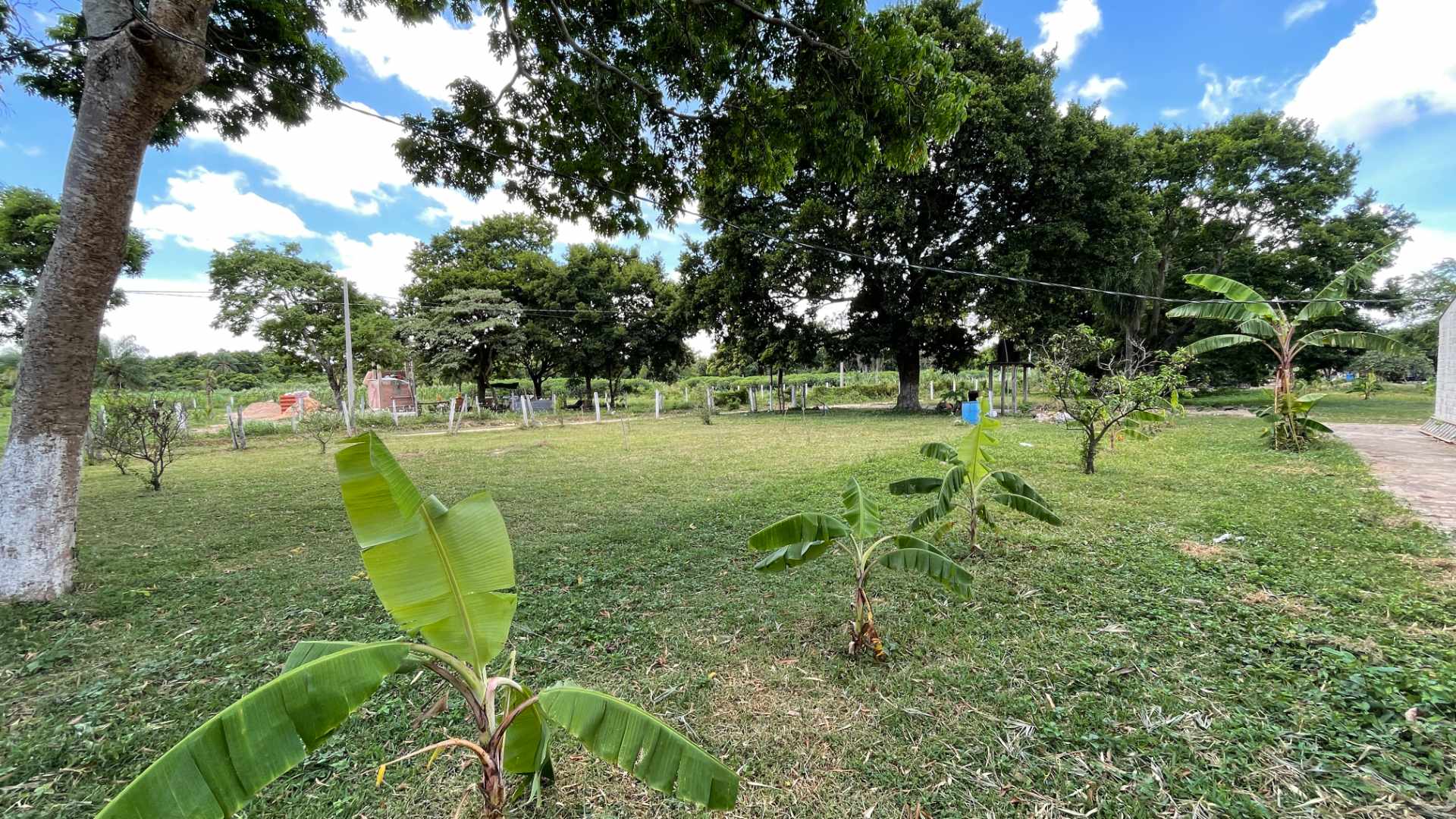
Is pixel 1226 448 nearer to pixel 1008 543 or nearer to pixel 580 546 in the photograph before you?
pixel 1008 543

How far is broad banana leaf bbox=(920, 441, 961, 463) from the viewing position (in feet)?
12.9

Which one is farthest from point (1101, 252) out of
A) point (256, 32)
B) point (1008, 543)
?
point (256, 32)

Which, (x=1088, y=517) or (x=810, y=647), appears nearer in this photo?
(x=810, y=647)

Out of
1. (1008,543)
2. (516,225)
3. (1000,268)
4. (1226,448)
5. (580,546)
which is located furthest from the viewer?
(516,225)

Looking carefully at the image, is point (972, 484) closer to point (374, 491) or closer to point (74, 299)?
point (374, 491)

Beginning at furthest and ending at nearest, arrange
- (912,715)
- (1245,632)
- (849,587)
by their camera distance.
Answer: (849,587)
(1245,632)
(912,715)

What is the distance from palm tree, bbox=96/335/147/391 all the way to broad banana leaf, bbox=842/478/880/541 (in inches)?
1135

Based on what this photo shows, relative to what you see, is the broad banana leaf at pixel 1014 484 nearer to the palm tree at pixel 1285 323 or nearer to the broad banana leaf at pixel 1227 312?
the palm tree at pixel 1285 323

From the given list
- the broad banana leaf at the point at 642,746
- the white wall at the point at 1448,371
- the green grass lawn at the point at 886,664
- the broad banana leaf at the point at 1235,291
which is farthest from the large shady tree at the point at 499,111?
the white wall at the point at 1448,371

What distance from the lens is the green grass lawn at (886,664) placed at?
193 centimetres

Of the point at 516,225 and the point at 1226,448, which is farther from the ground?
the point at 516,225

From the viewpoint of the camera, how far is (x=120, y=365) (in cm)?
2092

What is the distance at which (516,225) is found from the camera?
28688 millimetres

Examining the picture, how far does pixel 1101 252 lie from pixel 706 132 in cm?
1546
